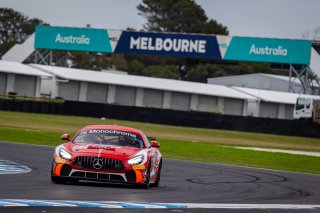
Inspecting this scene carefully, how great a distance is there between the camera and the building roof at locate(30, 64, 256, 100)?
6744cm

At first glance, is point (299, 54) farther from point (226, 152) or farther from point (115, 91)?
point (226, 152)

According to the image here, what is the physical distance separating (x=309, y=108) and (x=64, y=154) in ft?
155

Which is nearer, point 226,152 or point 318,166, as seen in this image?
point 318,166

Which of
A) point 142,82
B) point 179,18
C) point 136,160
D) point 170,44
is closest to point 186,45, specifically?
point 170,44

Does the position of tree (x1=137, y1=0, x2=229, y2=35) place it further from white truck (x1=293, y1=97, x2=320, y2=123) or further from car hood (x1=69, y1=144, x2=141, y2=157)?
car hood (x1=69, y1=144, x2=141, y2=157)

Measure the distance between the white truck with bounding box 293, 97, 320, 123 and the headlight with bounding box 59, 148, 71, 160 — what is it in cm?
4680

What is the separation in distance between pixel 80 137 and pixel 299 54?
155 ft

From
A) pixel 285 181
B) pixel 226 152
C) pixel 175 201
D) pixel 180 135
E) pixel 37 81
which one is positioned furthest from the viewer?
pixel 37 81

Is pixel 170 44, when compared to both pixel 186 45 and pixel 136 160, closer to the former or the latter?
pixel 186 45

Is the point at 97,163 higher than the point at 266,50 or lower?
lower

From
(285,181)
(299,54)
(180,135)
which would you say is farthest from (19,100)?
(285,181)

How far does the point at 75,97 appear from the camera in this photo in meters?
68.9

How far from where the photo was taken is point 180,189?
14719 mm

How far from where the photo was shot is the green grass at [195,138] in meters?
28.5
